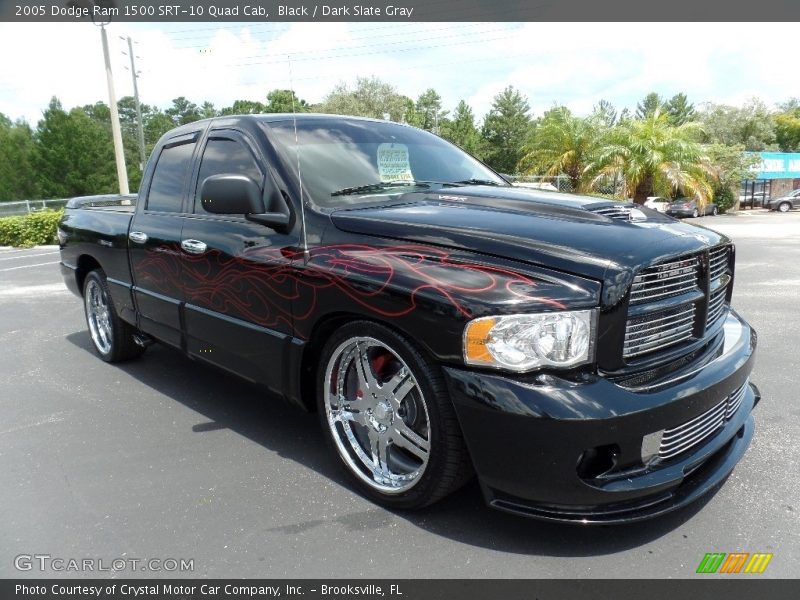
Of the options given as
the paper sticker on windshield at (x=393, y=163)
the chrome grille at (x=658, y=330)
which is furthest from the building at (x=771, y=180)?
the chrome grille at (x=658, y=330)

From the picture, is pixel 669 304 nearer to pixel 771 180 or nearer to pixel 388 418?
pixel 388 418

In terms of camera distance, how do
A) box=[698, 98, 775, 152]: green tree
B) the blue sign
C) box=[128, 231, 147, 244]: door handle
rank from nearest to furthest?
box=[128, 231, 147, 244]: door handle < the blue sign < box=[698, 98, 775, 152]: green tree

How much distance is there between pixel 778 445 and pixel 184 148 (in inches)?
166

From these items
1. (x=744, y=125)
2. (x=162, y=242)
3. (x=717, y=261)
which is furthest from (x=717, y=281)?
(x=744, y=125)

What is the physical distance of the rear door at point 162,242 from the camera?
3.99 m

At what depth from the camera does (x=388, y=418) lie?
2.79m

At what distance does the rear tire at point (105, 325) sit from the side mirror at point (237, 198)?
8.17ft

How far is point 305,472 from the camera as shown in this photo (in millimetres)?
3215

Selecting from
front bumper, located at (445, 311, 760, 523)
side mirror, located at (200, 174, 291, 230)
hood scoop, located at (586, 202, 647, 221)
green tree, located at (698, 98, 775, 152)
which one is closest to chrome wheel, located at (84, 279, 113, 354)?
side mirror, located at (200, 174, 291, 230)

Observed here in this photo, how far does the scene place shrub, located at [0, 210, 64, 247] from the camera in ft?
60.1
